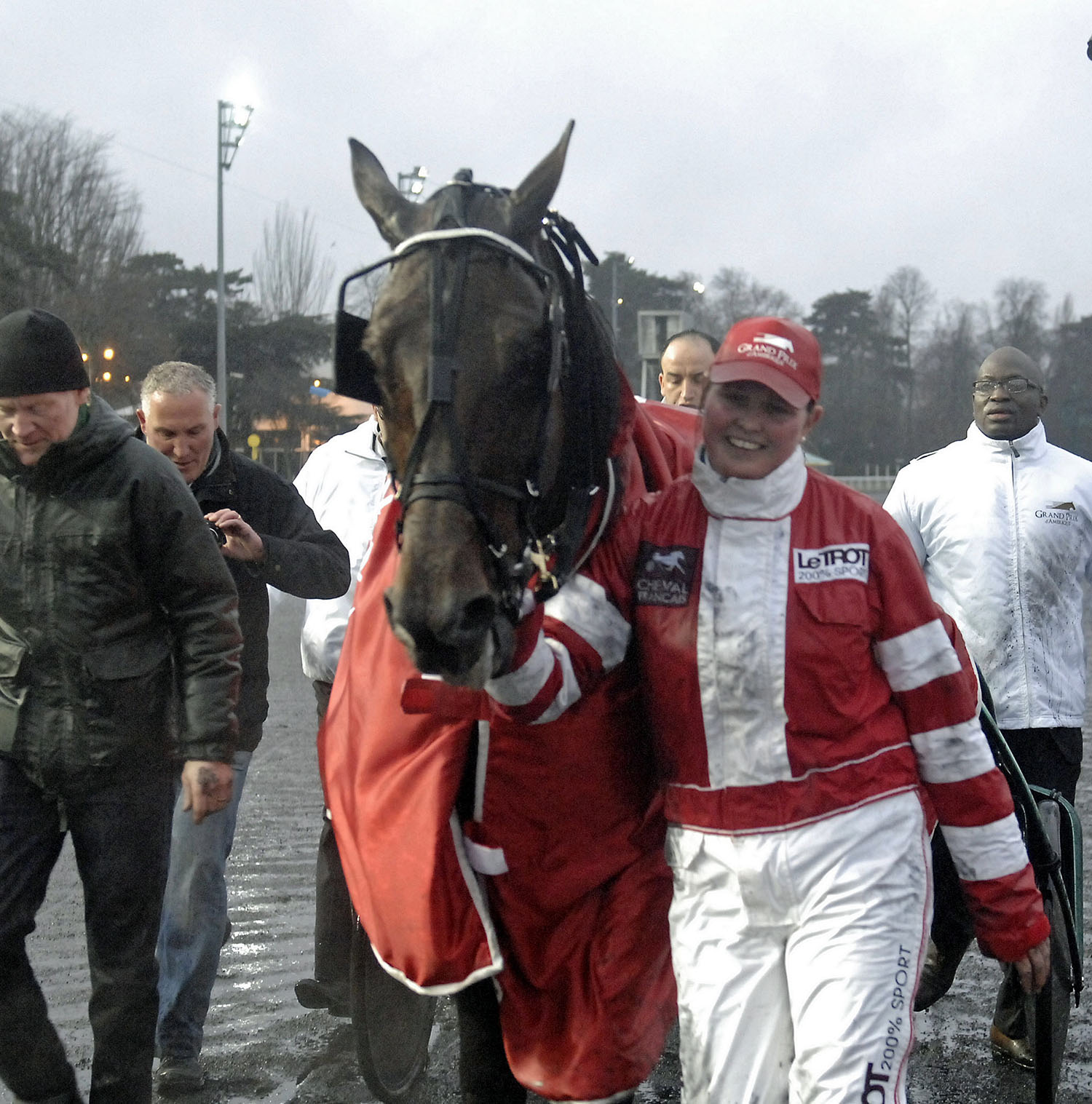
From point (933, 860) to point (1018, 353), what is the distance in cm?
248

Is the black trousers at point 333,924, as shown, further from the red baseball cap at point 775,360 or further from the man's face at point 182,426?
the red baseball cap at point 775,360

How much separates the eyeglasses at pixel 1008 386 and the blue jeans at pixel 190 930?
3.07 metres

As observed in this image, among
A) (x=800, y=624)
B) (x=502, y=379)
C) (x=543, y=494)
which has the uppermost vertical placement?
(x=502, y=379)

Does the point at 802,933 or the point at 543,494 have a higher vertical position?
the point at 543,494

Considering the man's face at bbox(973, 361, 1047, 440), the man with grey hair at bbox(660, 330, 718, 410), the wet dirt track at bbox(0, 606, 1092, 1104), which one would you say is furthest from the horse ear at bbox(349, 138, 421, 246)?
the man's face at bbox(973, 361, 1047, 440)

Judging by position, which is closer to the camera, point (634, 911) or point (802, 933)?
point (802, 933)

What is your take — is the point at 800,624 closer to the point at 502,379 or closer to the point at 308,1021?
the point at 502,379

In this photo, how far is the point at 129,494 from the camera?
12.1 ft

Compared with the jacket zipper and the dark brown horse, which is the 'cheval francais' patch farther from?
the jacket zipper

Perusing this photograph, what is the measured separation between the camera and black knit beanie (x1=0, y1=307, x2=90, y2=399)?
356cm

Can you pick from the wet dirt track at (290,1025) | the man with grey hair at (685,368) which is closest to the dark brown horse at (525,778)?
the wet dirt track at (290,1025)

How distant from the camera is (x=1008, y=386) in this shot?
522cm

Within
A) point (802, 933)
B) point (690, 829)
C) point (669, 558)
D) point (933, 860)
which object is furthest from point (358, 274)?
point (933, 860)

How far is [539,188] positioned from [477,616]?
0.90 metres
